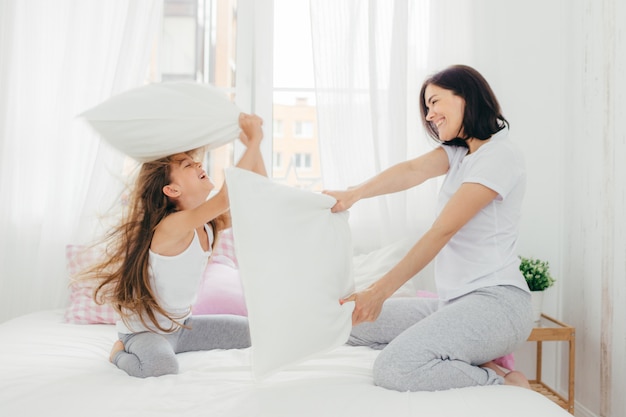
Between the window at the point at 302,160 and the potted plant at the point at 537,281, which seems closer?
the potted plant at the point at 537,281

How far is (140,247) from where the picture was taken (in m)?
1.79

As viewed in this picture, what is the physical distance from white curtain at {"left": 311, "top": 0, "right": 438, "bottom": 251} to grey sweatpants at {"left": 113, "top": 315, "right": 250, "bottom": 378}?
0.88 meters

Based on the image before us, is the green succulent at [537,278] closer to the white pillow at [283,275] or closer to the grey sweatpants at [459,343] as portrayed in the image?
the grey sweatpants at [459,343]

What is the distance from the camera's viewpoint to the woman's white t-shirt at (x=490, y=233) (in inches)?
67.7

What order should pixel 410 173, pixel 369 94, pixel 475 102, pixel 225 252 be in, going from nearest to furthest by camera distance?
pixel 475 102 < pixel 410 173 < pixel 225 252 < pixel 369 94

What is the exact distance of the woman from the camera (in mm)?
1540

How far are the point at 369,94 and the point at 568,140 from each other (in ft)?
2.89

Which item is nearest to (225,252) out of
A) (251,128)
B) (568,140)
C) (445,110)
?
(251,128)

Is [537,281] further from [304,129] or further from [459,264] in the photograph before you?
[304,129]

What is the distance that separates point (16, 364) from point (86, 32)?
162 centimetres

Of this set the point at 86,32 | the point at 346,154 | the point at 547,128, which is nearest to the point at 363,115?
the point at 346,154

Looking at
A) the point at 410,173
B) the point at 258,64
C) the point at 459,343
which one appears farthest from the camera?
the point at 258,64

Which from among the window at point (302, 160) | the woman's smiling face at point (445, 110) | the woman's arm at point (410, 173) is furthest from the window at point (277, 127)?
the woman's smiling face at point (445, 110)

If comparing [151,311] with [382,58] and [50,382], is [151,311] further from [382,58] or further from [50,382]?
[382,58]
